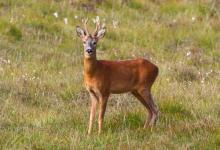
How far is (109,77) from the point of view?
791cm

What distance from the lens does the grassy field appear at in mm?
7484

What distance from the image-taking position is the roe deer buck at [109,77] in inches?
305

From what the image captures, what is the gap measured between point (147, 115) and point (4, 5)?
6.32 meters

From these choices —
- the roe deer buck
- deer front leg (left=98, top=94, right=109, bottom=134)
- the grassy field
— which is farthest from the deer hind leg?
deer front leg (left=98, top=94, right=109, bottom=134)

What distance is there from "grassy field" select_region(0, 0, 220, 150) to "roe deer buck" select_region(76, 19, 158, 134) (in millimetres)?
237

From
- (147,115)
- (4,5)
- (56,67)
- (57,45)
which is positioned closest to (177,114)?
(147,115)

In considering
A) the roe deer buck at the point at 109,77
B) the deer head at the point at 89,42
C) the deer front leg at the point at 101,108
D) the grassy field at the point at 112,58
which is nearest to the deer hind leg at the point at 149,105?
the roe deer buck at the point at 109,77

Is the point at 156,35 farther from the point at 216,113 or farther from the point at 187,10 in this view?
the point at 216,113

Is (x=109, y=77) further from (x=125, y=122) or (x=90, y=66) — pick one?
(x=125, y=122)

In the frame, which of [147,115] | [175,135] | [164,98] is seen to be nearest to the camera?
[175,135]

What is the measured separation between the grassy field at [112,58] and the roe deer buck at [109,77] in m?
0.24

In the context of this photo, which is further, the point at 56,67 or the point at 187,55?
the point at 187,55

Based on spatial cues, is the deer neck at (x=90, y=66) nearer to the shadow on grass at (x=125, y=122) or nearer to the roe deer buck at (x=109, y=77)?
the roe deer buck at (x=109, y=77)

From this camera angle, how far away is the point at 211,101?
29.9 feet
